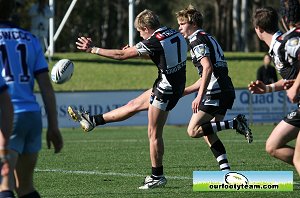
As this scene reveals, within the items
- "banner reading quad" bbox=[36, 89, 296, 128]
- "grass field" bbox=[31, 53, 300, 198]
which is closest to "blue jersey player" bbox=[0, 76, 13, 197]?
"grass field" bbox=[31, 53, 300, 198]

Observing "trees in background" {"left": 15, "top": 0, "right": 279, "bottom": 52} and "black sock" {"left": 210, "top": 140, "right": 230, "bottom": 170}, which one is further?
"trees in background" {"left": 15, "top": 0, "right": 279, "bottom": 52}

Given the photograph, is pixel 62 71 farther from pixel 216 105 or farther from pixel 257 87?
pixel 257 87

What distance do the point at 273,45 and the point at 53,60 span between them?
30.1 m

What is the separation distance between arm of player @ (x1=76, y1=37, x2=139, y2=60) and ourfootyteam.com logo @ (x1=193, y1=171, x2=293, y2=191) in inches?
70.5

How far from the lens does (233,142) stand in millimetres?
19188

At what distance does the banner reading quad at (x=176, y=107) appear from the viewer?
25.1 meters

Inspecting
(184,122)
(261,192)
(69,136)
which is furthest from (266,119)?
(261,192)

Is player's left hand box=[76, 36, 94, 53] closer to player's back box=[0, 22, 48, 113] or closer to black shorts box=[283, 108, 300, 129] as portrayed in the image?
black shorts box=[283, 108, 300, 129]

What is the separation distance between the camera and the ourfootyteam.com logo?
396 inches

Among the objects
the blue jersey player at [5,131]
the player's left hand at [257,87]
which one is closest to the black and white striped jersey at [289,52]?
the player's left hand at [257,87]

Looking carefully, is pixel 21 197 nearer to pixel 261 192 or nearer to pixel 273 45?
pixel 273 45

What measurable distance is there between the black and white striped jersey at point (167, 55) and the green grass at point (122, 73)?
23.4 meters

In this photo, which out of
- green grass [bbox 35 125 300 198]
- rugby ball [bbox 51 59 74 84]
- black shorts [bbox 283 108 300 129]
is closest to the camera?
black shorts [bbox 283 108 300 129]

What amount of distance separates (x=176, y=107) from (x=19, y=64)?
18.6 meters
